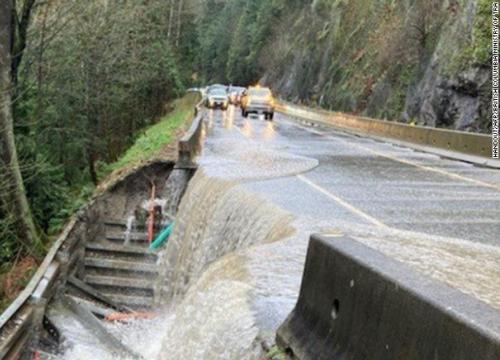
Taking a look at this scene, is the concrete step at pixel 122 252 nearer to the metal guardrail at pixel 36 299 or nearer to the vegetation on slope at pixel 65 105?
the metal guardrail at pixel 36 299

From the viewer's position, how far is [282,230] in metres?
9.30

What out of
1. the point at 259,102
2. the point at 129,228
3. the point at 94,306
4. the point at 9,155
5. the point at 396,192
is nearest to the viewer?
the point at 396,192

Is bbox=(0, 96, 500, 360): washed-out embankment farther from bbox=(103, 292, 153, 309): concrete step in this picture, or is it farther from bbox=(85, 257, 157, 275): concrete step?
bbox=(85, 257, 157, 275): concrete step

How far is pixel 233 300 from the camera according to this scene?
5832mm

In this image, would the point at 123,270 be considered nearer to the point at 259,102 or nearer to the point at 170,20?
the point at 259,102

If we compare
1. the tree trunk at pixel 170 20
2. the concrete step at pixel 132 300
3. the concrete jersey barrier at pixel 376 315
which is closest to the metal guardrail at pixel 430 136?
the concrete step at pixel 132 300

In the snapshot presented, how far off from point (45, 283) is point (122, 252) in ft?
14.1

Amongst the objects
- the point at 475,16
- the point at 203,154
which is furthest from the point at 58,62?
the point at 475,16

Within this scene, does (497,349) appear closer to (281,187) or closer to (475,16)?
(281,187)

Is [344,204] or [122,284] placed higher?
[344,204]

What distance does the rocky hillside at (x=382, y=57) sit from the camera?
25.8 metres

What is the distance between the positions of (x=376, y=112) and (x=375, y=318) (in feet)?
123

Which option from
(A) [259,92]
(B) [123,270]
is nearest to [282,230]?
(B) [123,270]

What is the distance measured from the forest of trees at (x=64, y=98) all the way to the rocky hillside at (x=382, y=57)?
535 inches
